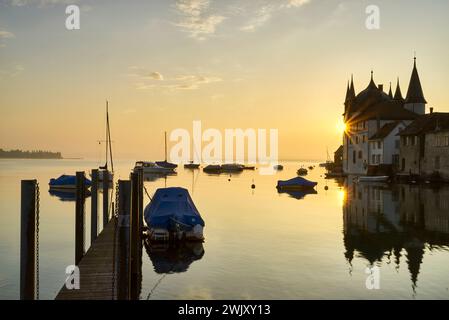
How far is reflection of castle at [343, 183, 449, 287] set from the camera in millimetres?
23094

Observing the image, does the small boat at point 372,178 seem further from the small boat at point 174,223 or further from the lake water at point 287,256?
the small boat at point 174,223

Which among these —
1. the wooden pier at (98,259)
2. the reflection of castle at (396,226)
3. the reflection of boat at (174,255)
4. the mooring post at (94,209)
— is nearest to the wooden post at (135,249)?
the wooden pier at (98,259)

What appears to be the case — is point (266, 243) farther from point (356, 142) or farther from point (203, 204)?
point (356, 142)

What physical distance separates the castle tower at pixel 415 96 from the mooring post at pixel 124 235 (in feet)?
299

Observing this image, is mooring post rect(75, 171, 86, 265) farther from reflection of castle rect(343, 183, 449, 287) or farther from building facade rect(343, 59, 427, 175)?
building facade rect(343, 59, 427, 175)

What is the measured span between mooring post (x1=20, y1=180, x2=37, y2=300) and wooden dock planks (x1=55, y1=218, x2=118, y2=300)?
1849 millimetres

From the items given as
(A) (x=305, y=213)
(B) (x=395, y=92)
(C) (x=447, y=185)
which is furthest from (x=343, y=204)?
(B) (x=395, y=92)

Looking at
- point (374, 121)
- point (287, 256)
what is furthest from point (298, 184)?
point (287, 256)

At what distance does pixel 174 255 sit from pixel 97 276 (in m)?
7.32

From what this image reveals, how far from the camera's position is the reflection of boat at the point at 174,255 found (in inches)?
774

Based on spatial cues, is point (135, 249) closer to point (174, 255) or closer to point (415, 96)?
point (174, 255)

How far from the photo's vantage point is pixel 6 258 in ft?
72.4

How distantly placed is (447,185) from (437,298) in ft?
178

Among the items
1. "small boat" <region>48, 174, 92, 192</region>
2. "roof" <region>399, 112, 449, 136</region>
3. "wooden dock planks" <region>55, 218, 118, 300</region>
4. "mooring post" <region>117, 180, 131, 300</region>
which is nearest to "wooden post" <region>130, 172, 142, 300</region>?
"wooden dock planks" <region>55, 218, 118, 300</region>
